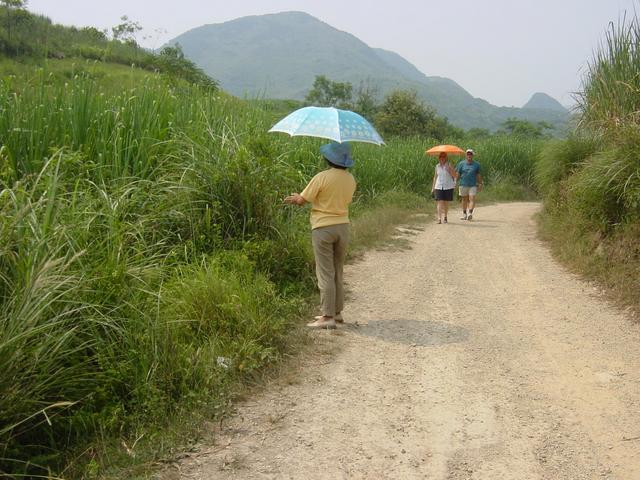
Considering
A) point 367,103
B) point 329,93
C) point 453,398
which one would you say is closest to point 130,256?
point 453,398

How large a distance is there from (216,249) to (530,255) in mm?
5808

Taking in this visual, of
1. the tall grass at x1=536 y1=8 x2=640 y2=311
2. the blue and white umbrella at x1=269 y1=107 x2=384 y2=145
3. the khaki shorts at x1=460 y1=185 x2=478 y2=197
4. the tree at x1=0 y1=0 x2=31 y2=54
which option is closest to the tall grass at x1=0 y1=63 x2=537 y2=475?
the blue and white umbrella at x1=269 y1=107 x2=384 y2=145

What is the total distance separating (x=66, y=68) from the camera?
30.0 ft

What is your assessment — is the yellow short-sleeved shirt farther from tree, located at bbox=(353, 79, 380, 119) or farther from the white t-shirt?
tree, located at bbox=(353, 79, 380, 119)

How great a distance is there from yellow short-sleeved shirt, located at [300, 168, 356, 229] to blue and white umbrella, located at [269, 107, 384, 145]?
35 cm

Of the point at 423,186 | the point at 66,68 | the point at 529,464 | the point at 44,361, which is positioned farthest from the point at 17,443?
the point at 423,186

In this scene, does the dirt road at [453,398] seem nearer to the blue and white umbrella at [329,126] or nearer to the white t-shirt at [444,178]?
the blue and white umbrella at [329,126]

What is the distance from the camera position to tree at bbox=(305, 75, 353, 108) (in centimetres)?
4720

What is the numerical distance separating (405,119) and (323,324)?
3208cm

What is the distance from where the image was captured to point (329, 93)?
1897 inches

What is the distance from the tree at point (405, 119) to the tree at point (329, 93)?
9.62m

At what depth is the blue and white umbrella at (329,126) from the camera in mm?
6016

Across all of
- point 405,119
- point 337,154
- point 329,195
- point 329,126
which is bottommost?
point 329,195

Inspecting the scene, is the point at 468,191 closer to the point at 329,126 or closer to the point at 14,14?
the point at 329,126
